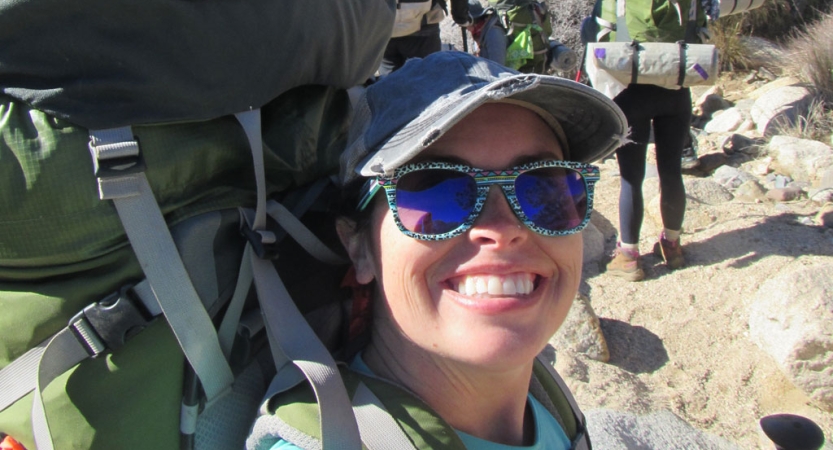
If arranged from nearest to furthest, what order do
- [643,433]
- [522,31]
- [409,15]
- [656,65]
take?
1. [643,433]
2. [656,65]
3. [409,15]
4. [522,31]

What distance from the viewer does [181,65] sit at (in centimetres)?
107

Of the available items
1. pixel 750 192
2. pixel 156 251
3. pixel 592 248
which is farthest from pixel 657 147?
pixel 156 251

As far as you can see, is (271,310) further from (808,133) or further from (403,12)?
(808,133)

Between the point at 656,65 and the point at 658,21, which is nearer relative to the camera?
the point at 656,65

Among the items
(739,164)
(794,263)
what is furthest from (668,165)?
(739,164)

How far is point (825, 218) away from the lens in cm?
516

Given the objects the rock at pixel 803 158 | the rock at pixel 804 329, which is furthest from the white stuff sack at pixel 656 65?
the rock at pixel 803 158

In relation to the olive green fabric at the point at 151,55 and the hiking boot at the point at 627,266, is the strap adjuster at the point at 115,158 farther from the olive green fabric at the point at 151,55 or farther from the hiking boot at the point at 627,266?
the hiking boot at the point at 627,266

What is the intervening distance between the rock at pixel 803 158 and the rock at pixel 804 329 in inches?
107

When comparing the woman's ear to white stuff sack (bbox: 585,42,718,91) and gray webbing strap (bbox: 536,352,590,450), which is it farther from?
white stuff sack (bbox: 585,42,718,91)

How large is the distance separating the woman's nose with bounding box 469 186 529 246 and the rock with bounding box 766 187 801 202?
5255 mm

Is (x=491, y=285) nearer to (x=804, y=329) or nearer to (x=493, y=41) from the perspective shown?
(x=804, y=329)

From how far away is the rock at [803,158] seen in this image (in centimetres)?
602

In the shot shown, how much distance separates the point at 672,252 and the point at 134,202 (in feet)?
14.2
